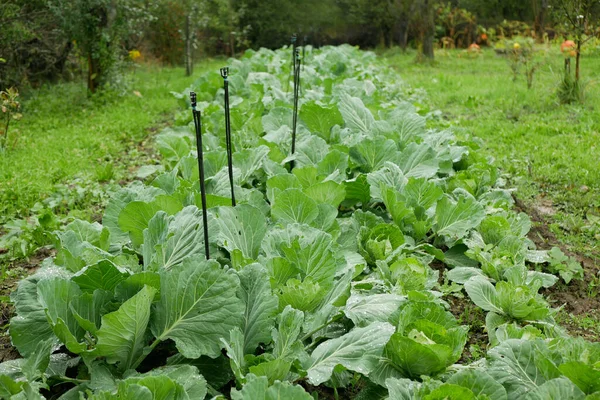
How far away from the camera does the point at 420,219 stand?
336 cm

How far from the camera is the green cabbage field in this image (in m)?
1.94

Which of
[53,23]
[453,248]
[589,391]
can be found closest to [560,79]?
[453,248]

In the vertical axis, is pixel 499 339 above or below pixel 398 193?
below

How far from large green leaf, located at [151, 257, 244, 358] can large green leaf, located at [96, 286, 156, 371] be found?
9 cm

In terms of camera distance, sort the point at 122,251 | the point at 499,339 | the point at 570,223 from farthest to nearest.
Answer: the point at 570,223 < the point at 122,251 < the point at 499,339

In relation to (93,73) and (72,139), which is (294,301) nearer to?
(72,139)

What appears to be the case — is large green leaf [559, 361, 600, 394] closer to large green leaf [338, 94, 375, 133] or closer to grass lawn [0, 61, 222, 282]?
grass lawn [0, 61, 222, 282]

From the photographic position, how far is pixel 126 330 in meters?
1.97

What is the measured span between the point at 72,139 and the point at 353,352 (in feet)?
18.7

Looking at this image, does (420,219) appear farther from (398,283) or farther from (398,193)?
Answer: (398,283)

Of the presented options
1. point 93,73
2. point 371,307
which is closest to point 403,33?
point 93,73

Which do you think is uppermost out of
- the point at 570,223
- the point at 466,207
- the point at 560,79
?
the point at 560,79

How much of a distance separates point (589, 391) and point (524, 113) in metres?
6.59

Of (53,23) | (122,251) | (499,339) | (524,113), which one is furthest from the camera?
(53,23)
